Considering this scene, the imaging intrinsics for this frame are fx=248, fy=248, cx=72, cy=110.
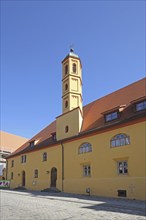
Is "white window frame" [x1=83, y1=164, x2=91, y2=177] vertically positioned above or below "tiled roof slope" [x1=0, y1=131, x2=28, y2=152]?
below

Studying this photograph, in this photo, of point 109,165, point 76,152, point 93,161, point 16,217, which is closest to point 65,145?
point 76,152

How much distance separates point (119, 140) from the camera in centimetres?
2012

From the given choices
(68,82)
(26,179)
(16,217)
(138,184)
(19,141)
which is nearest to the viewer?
(16,217)

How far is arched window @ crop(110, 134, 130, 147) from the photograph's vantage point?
768 inches

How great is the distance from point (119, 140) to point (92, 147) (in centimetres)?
342

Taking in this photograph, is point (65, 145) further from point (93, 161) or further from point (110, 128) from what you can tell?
point (110, 128)

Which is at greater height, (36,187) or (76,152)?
(76,152)

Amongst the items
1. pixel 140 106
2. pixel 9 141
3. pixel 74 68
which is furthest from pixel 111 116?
pixel 9 141

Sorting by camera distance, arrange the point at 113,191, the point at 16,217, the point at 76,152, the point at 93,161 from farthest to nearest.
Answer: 1. the point at 76,152
2. the point at 93,161
3. the point at 113,191
4. the point at 16,217

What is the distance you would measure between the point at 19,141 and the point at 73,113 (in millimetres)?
33684

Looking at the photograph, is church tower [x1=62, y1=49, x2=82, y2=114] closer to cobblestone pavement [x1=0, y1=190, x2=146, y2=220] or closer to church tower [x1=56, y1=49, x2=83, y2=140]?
church tower [x1=56, y1=49, x2=83, y2=140]

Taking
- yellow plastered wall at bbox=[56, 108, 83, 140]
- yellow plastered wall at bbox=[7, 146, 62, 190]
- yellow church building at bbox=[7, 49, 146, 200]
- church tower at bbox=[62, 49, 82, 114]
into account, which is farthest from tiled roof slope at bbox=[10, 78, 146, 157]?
church tower at bbox=[62, 49, 82, 114]

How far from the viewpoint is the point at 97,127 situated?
74.0ft

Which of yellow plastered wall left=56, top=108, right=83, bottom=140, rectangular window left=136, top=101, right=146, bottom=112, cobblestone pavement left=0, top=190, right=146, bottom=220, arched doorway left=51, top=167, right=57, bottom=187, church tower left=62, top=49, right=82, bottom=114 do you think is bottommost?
arched doorway left=51, top=167, right=57, bottom=187
